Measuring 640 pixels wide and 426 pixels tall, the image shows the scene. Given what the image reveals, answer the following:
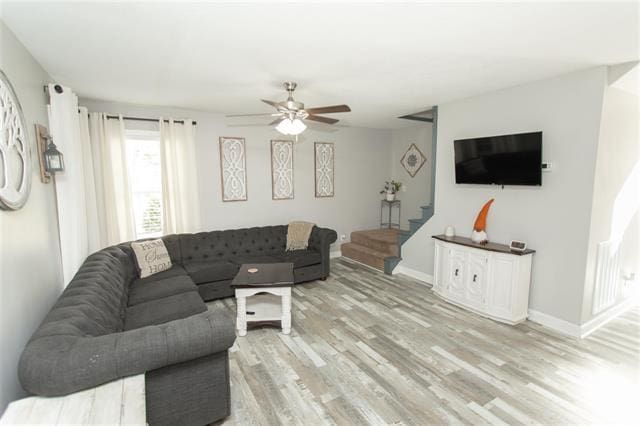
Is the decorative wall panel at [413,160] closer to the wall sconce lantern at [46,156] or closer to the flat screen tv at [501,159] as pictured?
the flat screen tv at [501,159]

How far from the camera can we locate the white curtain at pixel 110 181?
12.1 feet

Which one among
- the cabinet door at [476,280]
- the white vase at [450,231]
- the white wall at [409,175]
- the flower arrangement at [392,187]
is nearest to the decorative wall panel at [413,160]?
the white wall at [409,175]

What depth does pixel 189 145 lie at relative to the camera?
13.9 feet

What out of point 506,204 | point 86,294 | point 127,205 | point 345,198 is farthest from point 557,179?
point 127,205

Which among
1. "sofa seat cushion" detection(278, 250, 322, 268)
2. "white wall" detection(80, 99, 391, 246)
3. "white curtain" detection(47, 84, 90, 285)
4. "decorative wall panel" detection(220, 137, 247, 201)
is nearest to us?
"white curtain" detection(47, 84, 90, 285)

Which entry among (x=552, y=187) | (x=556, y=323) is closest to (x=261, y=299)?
(x=556, y=323)

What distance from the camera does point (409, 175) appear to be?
6.03 m

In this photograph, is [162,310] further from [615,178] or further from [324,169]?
[615,178]

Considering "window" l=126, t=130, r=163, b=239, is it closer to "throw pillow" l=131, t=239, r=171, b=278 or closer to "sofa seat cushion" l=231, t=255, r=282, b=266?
"throw pillow" l=131, t=239, r=171, b=278

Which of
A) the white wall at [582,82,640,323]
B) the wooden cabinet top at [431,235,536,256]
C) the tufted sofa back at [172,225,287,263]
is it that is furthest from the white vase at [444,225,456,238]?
the tufted sofa back at [172,225,287,263]

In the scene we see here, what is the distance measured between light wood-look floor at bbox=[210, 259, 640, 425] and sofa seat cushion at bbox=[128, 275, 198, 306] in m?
0.87

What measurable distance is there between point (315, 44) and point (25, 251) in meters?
2.48

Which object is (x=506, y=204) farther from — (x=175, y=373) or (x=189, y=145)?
(x=189, y=145)

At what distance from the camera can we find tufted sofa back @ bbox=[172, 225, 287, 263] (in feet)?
13.3
